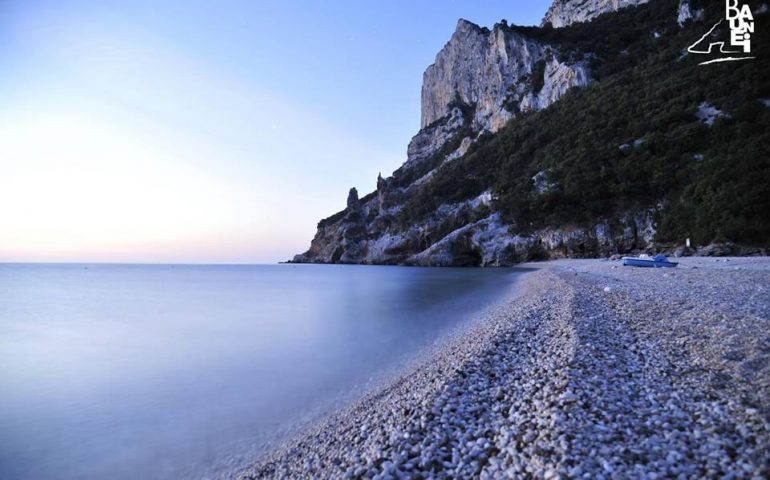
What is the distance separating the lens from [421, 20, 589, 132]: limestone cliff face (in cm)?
7819

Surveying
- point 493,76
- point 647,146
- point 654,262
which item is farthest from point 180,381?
point 493,76

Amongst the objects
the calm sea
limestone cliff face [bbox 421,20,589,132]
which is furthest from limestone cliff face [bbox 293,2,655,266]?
the calm sea

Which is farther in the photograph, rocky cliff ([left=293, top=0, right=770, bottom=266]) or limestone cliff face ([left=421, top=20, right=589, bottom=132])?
limestone cliff face ([left=421, top=20, right=589, bottom=132])

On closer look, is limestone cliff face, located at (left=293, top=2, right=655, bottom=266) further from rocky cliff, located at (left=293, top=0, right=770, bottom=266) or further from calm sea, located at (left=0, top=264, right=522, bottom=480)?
calm sea, located at (left=0, top=264, right=522, bottom=480)

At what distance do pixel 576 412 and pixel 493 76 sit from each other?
11280cm

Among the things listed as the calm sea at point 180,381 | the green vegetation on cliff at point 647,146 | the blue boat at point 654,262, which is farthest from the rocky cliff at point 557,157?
the calm sea at point 180,381

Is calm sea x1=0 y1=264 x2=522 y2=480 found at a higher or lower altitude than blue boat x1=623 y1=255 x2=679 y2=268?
lower

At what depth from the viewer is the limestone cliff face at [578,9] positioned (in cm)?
9288

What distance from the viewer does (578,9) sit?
10581cm

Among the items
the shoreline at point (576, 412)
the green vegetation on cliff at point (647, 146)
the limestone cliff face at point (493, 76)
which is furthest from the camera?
the limestone cliff face at point (493, 76)

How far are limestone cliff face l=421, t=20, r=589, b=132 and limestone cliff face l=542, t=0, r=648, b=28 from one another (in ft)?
68.6

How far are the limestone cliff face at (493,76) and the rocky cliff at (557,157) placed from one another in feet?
1.40

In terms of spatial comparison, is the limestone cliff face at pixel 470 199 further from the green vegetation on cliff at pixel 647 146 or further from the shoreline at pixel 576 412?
the shoreline at pixel 576 412

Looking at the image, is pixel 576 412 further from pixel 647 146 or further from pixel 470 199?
pixel 470 199
